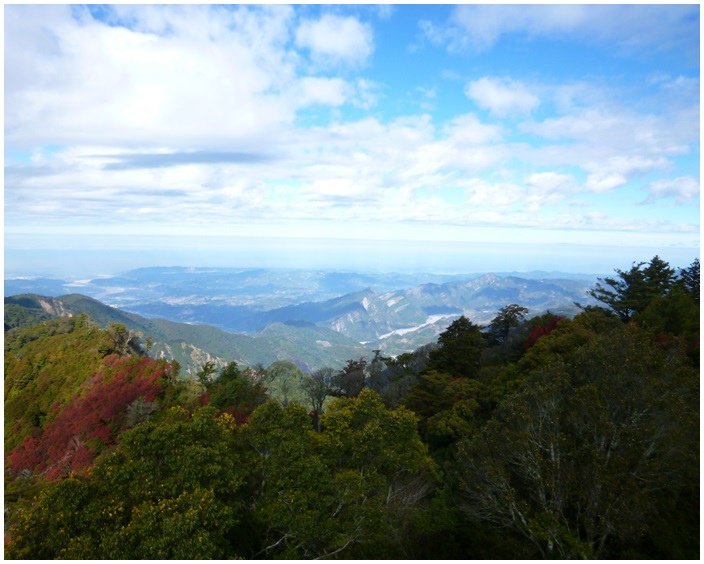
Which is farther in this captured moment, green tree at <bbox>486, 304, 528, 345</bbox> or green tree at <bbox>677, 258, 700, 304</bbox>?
green tree at <bbox>486, 304, 528, 345</bbox>

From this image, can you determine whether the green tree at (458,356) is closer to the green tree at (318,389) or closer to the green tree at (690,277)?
the green tree at (318,389)

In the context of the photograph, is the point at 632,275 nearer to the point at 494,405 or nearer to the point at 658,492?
the point at 494,405

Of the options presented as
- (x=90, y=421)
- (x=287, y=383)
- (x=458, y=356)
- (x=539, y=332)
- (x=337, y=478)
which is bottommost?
(x=287, y=383)

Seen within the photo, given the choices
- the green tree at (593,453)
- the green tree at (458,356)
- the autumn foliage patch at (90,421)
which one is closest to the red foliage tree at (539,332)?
the green tree at (458,356)

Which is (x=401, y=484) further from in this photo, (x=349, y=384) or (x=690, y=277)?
(x=690, y=277)

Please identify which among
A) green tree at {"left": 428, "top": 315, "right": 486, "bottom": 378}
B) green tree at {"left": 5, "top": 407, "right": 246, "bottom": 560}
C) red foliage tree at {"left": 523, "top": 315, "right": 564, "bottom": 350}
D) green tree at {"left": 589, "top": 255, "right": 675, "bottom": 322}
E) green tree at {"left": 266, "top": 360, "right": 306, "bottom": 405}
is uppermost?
green tree at {"left": 589, "top": 255, "right": 675, "bottom": 322}

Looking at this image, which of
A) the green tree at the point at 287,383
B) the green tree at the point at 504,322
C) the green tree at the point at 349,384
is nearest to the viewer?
the green tree at the point at 349,384

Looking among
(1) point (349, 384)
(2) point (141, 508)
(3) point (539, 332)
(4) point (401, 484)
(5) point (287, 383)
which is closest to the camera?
(2) point (141, 508)

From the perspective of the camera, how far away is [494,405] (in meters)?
26.8

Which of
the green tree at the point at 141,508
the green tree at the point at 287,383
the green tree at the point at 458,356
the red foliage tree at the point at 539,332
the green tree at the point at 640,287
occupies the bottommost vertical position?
the green tree at the point at 287,383

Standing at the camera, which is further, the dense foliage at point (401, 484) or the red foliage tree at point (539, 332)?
the red foliage tree at point (539, 332)

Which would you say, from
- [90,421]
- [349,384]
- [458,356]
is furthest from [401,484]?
[90,421]

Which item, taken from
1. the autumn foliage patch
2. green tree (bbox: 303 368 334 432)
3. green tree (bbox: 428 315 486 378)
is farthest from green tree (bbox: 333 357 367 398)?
the autumn foliage patch

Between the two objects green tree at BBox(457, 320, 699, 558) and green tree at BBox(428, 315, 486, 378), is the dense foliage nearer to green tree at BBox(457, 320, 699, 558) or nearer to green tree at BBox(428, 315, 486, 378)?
green tree at BBox(457, 320, 699, 558)
